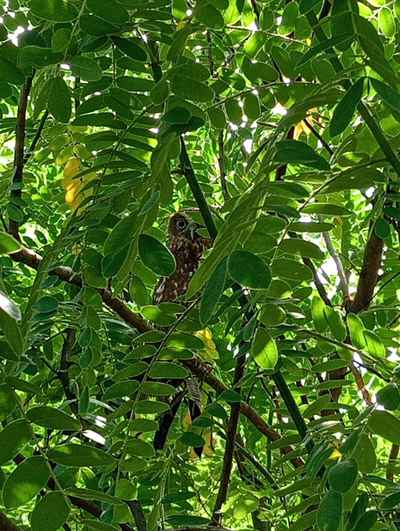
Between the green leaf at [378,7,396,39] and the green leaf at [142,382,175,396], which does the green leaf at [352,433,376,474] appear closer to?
the green leaf at [142,382,175,396]

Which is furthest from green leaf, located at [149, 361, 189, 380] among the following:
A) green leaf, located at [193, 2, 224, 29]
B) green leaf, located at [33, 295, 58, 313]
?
green leaf, located at [193, 2, 224, 29]

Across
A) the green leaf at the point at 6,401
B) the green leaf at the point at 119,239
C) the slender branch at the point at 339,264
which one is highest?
the green leaf at the point at 119,239

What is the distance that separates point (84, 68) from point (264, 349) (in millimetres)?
288

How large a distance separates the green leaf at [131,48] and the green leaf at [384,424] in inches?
13.8

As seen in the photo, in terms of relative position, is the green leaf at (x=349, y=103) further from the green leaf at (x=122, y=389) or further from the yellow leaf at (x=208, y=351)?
the yellow leaf at (x=208, y=351)

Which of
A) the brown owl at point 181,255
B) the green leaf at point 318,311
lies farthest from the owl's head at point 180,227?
the green leaf at point 318,311

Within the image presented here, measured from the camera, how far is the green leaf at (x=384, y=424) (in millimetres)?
682

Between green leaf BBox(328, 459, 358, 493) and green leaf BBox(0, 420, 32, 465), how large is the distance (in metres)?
0.21

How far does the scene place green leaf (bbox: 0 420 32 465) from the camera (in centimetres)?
58

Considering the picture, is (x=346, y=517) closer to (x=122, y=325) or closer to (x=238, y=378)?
(x=238, y=378)

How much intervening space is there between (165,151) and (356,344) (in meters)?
0.31

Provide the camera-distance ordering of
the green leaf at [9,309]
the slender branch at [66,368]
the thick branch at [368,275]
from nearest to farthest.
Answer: the green leaf at [9,309]
the slender branch at [66,368]
the thick branch at [368,275]

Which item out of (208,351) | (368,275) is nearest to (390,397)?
(208,351)

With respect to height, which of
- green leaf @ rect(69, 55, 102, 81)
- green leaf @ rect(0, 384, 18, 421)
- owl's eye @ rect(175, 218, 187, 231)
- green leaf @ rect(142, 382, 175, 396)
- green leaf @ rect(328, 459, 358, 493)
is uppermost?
green leaf @ rect(69, 55, 102, 81)
